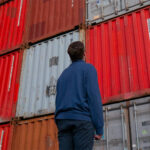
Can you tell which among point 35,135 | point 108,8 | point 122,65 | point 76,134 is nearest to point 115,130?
point 122,65

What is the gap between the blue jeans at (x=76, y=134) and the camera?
2.26 metres

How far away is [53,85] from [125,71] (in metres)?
2.36

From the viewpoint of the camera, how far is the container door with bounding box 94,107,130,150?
5.31m

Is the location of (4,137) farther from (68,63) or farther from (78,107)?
(78,107)

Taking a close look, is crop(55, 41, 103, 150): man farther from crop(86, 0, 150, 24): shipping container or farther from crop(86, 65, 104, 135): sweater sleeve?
crop(86, 0, 150, 24): shipping container

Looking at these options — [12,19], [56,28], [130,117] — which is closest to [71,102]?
[130,117]

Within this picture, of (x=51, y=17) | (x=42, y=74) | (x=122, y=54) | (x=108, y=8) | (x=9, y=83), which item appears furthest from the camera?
(x=51, y=17)

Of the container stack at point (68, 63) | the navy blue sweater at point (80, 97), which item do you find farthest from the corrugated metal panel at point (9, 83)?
the navy blue sweater at point (80, 97)

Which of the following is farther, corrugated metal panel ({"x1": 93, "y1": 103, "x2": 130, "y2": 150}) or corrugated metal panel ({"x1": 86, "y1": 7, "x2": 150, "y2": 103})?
corrugated metal panel ({"x1": 86, "y1": 7, "x2": 150, "y2": 103})

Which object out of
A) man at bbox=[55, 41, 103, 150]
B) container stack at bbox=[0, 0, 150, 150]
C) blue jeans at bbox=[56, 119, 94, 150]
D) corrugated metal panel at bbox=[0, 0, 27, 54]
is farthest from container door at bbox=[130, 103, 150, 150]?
corrugated metal panel at bbox=[0, 0, 27, 54]

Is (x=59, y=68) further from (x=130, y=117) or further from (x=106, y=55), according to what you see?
(x=130, y=117)

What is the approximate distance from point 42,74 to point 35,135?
2.00 metres

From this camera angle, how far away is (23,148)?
7020mm

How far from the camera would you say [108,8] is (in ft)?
24.7
